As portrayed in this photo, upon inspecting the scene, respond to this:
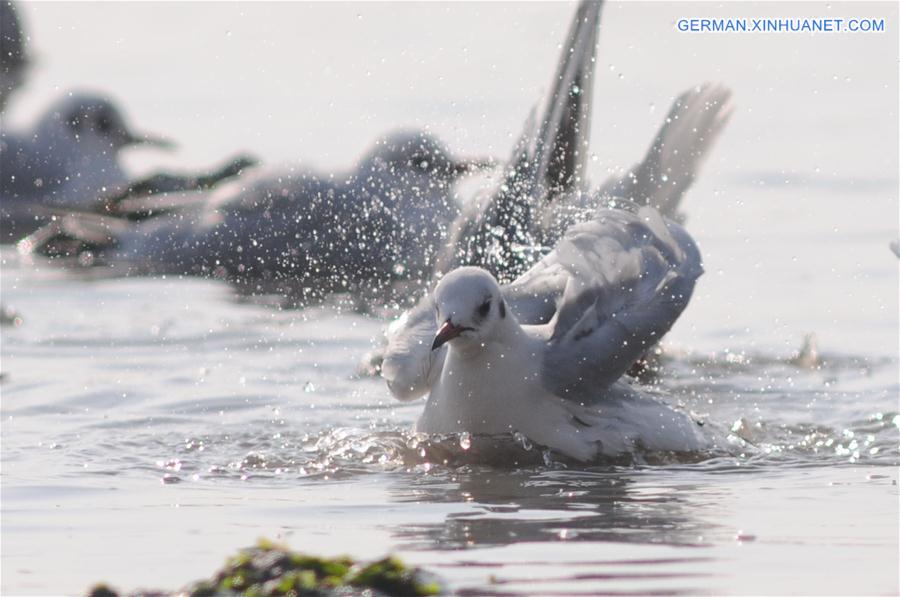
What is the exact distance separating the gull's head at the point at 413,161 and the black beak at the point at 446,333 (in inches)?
326

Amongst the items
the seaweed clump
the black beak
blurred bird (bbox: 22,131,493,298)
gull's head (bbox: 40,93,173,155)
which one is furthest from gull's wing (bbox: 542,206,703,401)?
gull's head (bbox: 40,93,173,155)

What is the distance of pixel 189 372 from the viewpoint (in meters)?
9.23

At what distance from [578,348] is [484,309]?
43 cm

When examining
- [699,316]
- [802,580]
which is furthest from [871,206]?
[802,580]

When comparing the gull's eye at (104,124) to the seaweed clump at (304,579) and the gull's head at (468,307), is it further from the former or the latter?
the seaweed clump at (304,579)

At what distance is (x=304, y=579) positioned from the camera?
406 centimetres

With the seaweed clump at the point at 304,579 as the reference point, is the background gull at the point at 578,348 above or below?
above

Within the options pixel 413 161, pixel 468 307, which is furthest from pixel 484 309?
pixel 413 161

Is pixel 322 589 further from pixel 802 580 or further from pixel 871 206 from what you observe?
pixel 871 206

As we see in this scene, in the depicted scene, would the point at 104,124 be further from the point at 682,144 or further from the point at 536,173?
the point at 682,144

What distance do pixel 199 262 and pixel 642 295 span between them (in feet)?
28.0

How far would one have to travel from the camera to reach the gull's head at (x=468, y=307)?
20.7 feet

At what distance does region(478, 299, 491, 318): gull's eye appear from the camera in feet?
21.0

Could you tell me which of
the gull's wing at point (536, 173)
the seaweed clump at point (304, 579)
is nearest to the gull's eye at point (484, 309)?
the gull's wing at point (536, 173)
